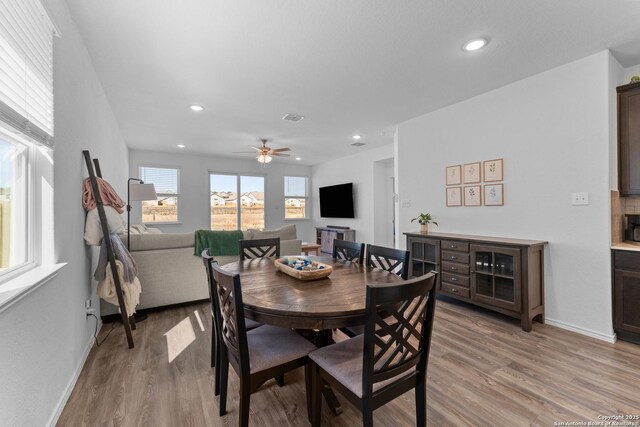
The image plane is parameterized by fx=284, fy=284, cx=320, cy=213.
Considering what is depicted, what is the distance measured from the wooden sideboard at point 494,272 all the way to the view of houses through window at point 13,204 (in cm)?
329

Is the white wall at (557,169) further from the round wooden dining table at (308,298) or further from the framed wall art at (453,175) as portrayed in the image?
the round wooden dining table at (308,298)

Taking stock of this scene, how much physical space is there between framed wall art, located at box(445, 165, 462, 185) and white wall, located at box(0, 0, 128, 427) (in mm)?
3915

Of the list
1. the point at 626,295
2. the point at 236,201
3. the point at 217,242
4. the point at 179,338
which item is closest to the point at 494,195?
the point at 626,295

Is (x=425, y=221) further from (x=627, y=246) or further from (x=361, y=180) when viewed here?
(x=361, y=180)

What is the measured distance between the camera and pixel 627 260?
2428mm

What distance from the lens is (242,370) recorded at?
136 cm

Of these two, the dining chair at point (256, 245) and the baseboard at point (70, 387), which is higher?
the dining chair at point (256, 245)

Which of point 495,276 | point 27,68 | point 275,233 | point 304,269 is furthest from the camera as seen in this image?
point 275,233

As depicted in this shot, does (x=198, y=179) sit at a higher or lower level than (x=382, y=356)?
higher

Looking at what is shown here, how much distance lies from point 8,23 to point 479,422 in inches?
122

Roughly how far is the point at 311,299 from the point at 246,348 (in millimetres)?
386

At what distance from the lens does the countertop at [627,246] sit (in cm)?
240

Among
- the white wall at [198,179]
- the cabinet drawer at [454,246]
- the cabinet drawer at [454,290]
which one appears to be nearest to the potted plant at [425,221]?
the cabinet drawer at [454,246]

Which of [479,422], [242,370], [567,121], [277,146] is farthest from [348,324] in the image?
[277,146]
